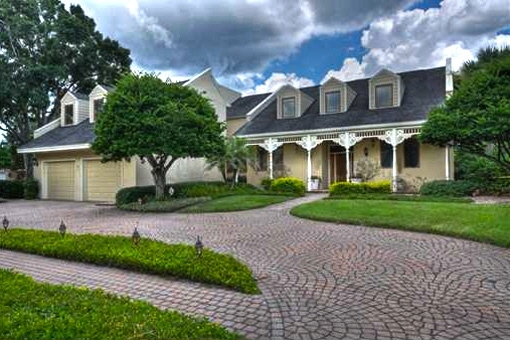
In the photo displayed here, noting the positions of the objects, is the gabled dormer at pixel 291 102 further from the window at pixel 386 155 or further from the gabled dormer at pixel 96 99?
the gabled dormer at pixel 96 99

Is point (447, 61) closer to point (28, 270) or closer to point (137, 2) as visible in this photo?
point (137, 2)

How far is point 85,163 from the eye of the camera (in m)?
21.4

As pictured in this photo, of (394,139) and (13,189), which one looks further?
(13,189)

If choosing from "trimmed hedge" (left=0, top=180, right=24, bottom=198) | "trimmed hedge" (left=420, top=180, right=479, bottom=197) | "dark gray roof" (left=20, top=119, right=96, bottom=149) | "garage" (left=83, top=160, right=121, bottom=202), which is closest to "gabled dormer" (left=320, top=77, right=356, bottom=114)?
"trimmed hedge" (left=420, top=180, right=479, bottom=197)

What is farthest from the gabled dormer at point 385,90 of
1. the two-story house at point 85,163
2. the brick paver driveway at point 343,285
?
the brick paver driveway at point 343,285

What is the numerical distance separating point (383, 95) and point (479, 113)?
44.1 ft

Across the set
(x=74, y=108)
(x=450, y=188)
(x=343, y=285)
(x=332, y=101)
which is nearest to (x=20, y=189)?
(x=74, y=108)

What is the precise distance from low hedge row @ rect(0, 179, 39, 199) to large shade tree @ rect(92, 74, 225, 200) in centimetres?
991

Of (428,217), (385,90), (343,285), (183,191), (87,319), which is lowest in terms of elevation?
(343,285)

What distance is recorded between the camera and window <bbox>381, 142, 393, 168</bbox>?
20125 mm

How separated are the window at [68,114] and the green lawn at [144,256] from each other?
17720mm

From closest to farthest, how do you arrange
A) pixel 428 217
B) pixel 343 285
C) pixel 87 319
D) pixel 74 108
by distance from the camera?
pixel 87 319 → pixel 343 285 → pixel 428 217 → pixel 74 108

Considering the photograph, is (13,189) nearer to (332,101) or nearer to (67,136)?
(67,136)

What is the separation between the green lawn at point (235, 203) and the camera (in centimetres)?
1424
